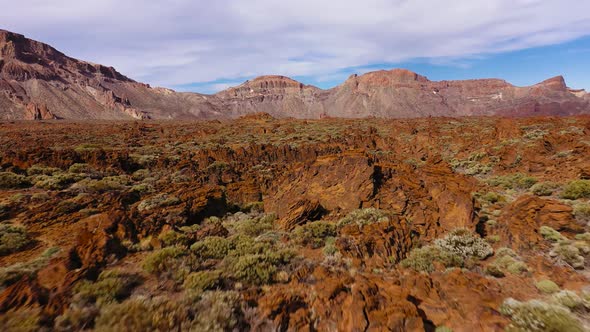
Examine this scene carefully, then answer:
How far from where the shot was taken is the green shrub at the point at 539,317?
4648mm

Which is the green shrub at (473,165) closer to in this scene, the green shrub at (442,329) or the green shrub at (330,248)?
the green shrub at (330,248)

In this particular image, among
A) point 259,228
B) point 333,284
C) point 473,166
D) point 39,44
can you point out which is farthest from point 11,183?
point 39,44

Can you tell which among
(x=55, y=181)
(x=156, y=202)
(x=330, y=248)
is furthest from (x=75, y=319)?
(x=55, y=181)

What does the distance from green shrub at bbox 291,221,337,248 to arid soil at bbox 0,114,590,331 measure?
52mm

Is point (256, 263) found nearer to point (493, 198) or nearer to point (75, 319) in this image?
point (75, 319)

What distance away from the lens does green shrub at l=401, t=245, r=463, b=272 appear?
7320mm

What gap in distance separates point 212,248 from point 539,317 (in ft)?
24.0

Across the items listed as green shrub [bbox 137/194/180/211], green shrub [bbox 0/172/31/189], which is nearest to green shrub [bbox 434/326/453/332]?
green shrub [bbox 137/194/180/211]

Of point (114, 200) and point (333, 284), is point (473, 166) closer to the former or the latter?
point (333, 284)

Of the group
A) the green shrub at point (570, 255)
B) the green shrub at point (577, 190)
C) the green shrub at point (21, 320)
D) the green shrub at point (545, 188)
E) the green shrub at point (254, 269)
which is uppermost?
the green shrub at point (577, 190)

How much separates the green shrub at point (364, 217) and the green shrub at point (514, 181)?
930cm

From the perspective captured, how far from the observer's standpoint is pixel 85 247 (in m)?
6.97

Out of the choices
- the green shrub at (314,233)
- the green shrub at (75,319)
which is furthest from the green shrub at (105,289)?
the green shrub at (314,233)

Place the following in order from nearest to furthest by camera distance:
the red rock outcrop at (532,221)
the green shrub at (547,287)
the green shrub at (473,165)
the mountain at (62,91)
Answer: the green shrub at (547,287)
the red rock outcrop at (532,221)
the green shrub at (473,165)
the mountain at (62,91)
